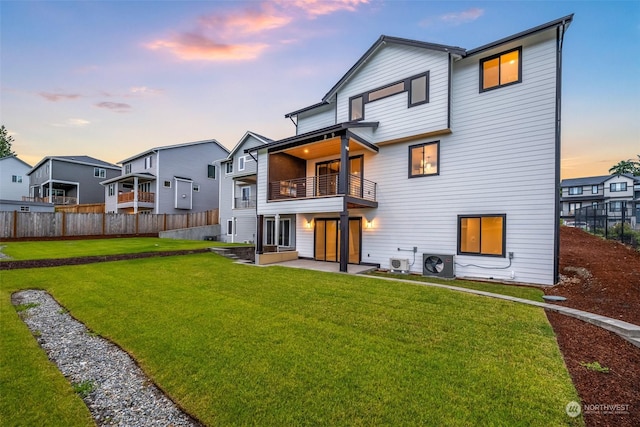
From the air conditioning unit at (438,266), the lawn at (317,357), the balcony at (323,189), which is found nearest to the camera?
the lawn at (317,357)

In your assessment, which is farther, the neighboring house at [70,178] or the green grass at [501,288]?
the neighboring house at [70,178]

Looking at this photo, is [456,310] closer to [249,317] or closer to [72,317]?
[249,317]

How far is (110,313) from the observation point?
5.70m

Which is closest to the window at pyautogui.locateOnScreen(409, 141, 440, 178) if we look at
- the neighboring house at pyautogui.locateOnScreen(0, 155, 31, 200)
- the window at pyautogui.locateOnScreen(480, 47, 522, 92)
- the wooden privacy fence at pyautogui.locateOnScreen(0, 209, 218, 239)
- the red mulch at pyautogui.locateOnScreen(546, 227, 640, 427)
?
the window at pyautogui.locateOnScreen(480, 47, 522, 92)

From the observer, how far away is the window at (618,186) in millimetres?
42031

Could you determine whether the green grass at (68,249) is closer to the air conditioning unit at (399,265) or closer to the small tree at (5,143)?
the air conditioning unit at (399,265)

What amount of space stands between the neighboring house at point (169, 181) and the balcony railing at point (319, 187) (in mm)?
15967

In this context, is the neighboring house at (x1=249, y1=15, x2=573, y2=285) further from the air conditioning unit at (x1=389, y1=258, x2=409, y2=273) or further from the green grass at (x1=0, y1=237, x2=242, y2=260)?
the green grass at (x1=0, y1=237, x2=242, y2=260)

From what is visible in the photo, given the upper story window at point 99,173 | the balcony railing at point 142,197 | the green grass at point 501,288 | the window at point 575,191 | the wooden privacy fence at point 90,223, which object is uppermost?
the upper story window at point 99,173

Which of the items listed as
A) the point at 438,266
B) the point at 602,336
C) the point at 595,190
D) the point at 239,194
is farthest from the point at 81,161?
the point at 595,190

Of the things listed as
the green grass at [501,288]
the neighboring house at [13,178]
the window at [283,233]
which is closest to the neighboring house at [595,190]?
the green grass at [501,288]

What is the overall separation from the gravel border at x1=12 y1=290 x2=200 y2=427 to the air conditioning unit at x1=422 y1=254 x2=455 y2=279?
9.56 m

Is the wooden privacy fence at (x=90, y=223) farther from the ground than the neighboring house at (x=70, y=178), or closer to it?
closer to it

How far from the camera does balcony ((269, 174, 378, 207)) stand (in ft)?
40.2
